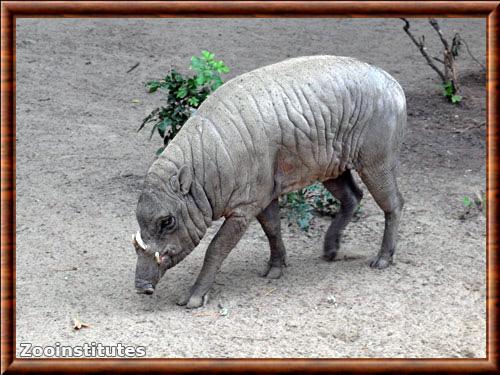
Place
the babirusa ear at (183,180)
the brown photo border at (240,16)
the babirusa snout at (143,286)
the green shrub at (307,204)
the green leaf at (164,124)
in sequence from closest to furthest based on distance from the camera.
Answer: the brown photo border at (240,16), the babirusa ear at (183,180), the babirusa snout at (143,286), the green shrub at (307,204), the green leaf at (164,124)

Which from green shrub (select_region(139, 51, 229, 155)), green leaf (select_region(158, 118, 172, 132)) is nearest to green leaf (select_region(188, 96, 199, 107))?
green shrub (select_region(139, 51, 229, 155))

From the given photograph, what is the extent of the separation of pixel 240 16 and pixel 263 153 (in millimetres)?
1268

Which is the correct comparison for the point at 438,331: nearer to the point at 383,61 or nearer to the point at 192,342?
the point at 192,342

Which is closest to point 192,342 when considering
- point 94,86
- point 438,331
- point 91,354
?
point 91,354

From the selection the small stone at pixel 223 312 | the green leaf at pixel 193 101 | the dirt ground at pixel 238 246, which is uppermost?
the green leaf at pixel 193 101

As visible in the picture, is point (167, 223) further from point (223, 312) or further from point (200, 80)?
point (200, 80)

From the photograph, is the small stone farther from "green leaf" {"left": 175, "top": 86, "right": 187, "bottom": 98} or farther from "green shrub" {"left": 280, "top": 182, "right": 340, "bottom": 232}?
"green leaf" {"left": 175, "top": 86, "right": 187, "bottom": 98}

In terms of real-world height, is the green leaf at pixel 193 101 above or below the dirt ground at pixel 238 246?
above

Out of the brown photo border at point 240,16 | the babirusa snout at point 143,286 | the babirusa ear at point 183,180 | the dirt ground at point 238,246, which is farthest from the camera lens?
the babirusa snout at point 143,286

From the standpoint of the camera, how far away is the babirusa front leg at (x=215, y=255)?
19.5 ft

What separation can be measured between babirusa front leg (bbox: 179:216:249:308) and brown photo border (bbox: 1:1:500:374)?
Answer: 1464 mm

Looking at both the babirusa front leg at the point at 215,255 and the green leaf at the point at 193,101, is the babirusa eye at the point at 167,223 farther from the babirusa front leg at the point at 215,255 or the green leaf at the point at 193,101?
the green leaf at the point at 193,101

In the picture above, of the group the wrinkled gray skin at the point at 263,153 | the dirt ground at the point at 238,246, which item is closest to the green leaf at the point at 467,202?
the dirt ground at the point at 238,246
